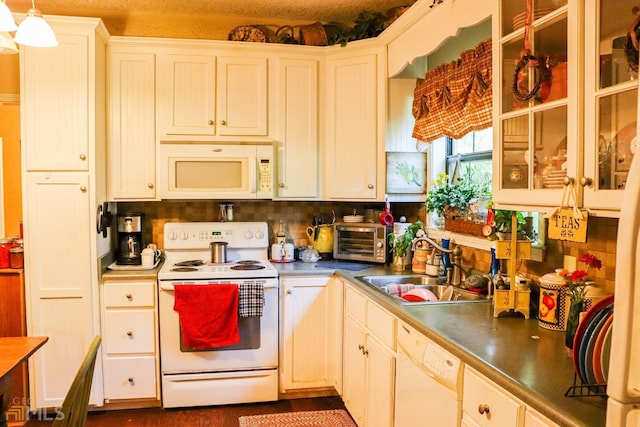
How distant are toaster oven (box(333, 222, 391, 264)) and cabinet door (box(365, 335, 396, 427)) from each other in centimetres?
87

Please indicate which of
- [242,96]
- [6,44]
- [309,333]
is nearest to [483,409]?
[309,333]

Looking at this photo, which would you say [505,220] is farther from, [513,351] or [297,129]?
[297,129]

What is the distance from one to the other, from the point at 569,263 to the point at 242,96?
2.30m

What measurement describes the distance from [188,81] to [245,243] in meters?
1.17

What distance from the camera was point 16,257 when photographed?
3.08 m

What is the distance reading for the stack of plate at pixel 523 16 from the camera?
1641 mm

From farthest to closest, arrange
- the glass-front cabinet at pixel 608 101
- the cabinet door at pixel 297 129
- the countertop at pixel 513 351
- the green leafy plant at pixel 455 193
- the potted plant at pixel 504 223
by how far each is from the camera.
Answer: the cabinet door at pixel 297 129 < the green leafy plant at pixel 455 193 < the potted plant at pixel 504 223 < the glass-front cabinet at pixel 608 101 < the countertop at pixel 513 351

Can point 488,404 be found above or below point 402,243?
below

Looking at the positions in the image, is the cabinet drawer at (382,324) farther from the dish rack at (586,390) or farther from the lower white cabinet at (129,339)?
the lower white cabinet at (129,339)

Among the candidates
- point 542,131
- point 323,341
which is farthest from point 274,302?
point 542,131

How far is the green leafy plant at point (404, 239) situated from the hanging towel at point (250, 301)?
90 cm

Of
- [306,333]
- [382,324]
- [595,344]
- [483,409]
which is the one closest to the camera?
[595,344]

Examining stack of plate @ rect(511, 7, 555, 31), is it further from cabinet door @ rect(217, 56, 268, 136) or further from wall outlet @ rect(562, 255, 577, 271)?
cabinet door @ rect(217, 56, 268, 136)

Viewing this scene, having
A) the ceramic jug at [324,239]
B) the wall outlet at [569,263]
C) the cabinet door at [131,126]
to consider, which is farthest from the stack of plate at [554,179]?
the cabinet door at [131,126]
